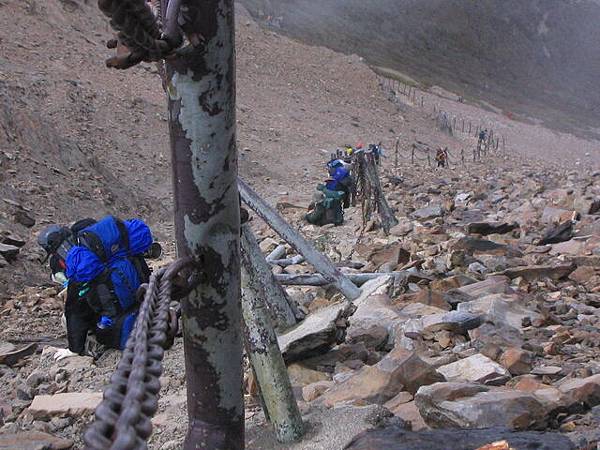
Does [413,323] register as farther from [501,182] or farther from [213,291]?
[501,182]

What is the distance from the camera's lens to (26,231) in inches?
318

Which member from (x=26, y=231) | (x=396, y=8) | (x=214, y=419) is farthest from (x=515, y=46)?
(x=214, y=419)

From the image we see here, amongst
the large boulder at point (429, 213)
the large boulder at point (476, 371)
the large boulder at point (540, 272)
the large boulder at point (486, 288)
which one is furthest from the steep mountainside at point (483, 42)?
the large boulder at point (476, 371)

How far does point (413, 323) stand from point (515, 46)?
7625 centimetres

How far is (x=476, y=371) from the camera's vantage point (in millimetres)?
3316

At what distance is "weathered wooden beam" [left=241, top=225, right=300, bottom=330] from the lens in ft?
8.96

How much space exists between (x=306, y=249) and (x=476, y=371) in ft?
5.67

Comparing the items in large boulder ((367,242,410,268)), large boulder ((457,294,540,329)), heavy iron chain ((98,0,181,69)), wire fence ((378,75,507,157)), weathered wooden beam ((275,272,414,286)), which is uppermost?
heavy iron chain ((98,0,181,69))

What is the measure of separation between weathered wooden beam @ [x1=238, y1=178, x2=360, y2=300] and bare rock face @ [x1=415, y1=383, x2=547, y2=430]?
1647mm

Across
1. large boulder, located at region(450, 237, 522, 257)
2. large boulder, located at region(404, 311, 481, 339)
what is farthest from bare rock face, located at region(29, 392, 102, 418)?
large boulder, located at region(450, 237, 522, 257)

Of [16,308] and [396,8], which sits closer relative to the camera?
[16,308]

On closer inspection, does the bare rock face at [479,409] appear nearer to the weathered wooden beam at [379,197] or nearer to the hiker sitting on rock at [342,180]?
the weathered wooden beam at [379,197]

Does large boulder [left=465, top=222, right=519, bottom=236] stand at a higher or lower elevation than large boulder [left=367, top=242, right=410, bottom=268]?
higher

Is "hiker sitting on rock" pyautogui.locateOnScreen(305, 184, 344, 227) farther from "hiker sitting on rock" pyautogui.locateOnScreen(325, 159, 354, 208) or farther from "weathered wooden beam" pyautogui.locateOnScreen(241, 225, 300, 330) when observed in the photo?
"weathered wooden beam" pyautogui.locateOnScreen(241, 225, 300, 330)
